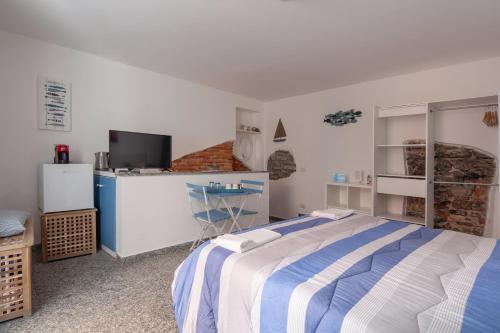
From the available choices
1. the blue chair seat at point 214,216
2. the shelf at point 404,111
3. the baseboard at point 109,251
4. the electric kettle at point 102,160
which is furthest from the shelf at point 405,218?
the electric kettle at point 102,160

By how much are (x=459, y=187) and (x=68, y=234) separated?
4623 mm

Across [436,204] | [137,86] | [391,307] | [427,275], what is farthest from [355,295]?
[137,86]

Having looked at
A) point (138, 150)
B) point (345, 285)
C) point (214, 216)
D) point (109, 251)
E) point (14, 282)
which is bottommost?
point (109, 251)

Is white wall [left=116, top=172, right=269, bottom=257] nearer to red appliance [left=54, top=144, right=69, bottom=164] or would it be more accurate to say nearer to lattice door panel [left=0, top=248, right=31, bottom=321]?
red appliance [left=54, top=144, right=69, bottom=164]

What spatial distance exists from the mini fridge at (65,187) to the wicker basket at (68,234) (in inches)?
3.2

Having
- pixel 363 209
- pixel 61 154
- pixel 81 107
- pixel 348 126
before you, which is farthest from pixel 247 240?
pixel 348 126

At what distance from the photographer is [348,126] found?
14.2ft

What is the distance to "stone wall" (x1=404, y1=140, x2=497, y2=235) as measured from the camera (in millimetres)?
3168

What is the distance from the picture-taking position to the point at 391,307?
0.94m

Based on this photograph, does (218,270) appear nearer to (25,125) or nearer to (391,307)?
(391,307)

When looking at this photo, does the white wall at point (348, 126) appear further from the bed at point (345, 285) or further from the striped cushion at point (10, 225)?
the striped cushion at point (10, 225)

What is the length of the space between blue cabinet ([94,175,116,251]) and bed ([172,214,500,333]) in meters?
1.63

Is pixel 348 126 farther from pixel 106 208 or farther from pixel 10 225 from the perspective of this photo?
pixel 10 225

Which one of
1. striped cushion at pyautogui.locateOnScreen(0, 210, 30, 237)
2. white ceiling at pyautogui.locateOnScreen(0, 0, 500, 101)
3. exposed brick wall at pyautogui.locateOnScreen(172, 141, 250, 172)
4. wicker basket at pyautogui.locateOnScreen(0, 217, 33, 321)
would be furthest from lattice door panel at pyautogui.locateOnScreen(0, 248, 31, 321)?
exposed brick wall at pyautogui.locateOnScreen(172, 141, 250, 172)
